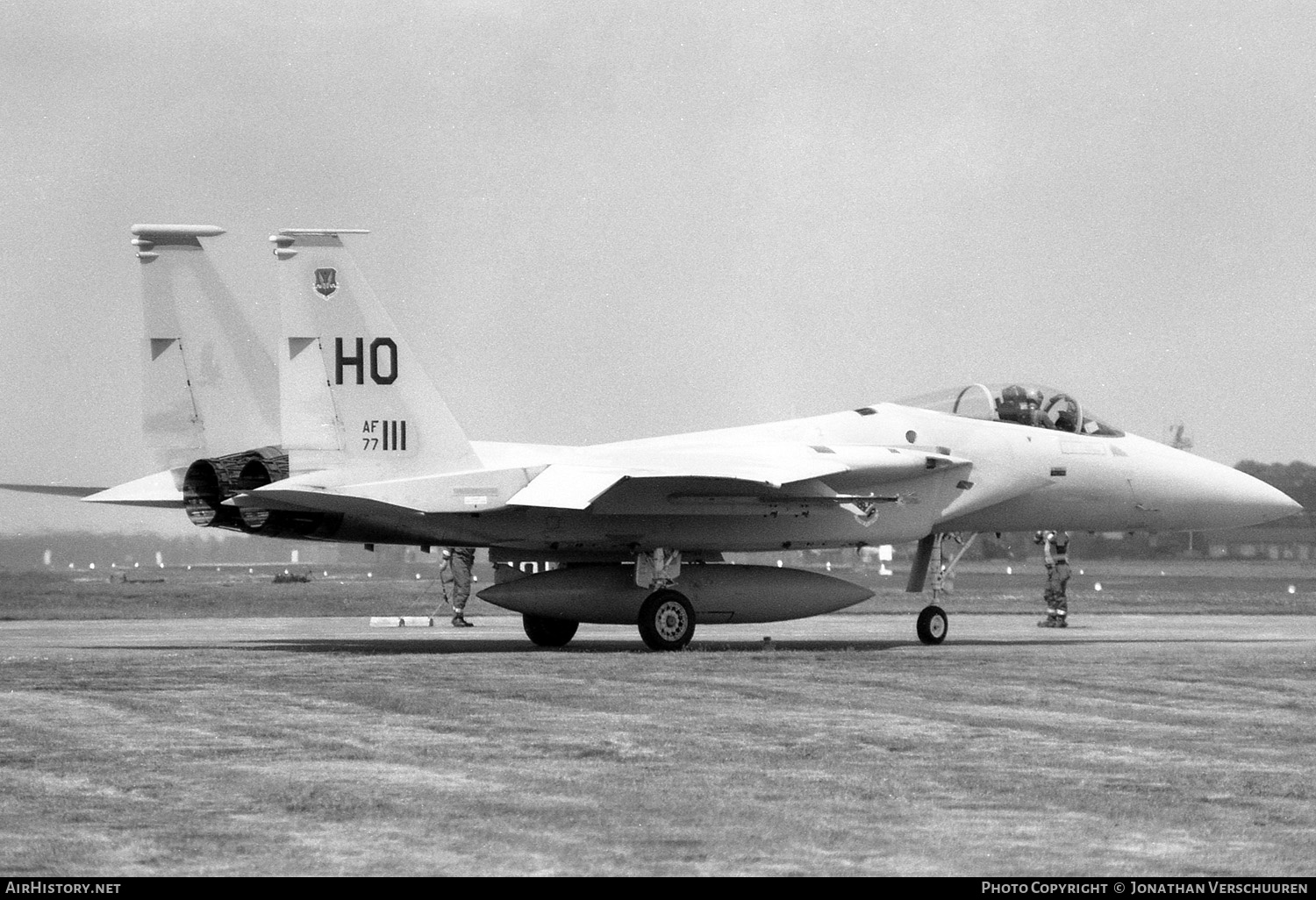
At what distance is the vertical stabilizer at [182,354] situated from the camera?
2120 centimetres

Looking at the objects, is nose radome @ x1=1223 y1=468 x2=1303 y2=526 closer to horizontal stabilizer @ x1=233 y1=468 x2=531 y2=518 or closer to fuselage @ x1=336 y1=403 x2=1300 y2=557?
fuselage @ x1=336 y1=403 x2=1300 y2=557

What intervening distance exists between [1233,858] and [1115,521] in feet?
53.6

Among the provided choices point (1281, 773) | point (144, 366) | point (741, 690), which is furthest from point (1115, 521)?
point (1281, 773)

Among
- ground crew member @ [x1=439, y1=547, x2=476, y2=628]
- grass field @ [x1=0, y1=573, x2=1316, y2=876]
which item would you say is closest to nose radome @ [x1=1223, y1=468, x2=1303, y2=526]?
grass field @ [x1=0, y1=573, x2=1316, y2=876]

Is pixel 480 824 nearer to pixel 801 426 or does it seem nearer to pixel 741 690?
pixel 741 690

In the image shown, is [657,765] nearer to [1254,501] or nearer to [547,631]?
[547,631]

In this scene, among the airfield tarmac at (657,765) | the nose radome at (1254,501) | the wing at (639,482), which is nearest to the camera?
the airfield tarmac at (657,765)

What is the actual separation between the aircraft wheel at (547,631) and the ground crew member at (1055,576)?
787 centimetres

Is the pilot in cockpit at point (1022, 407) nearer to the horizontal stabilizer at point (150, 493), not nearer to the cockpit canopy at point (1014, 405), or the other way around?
the cockpit canopy at point (1014, 405)

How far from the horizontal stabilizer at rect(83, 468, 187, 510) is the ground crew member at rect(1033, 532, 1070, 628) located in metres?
12.2

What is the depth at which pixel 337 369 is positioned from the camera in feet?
61.2

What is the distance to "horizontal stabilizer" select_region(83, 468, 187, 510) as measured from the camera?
21.5 meters

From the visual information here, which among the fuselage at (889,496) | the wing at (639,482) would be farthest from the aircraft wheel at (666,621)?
the wing at (639,482)

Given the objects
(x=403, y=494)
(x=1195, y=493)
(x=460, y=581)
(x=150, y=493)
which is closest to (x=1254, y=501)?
→ (x=1195, y=493)
